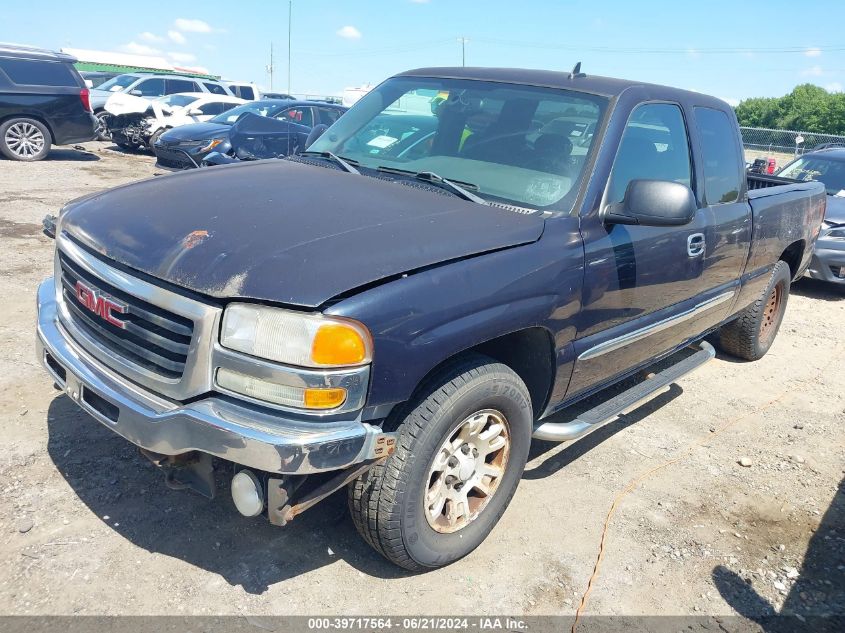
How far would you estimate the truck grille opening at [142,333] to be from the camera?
2363 millimetres

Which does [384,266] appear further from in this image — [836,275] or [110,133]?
[110,133]

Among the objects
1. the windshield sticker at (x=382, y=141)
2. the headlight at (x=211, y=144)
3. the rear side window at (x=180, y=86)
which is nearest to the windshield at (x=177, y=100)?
the rear side window at (x=180, y=86)

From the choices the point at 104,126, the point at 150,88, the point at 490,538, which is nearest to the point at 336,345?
the point at 490,538

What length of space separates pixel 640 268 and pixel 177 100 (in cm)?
1468

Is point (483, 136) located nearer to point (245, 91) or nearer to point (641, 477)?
point (641, 477)

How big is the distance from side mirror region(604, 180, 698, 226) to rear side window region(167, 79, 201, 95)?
16.9 meters

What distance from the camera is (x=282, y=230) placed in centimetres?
257

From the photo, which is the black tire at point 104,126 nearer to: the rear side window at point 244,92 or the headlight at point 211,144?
the rear side window at point 244,92

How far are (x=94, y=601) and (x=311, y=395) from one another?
118 cm

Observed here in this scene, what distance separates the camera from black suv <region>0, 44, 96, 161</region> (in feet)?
40.6

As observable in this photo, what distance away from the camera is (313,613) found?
8.58ft

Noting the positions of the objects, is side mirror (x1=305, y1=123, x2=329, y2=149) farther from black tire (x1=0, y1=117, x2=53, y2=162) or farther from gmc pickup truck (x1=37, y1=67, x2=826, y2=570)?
black tire (x1=0, y1=117, x2=53, y2=162)

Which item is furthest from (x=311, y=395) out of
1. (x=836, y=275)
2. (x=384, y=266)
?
(x=836, y=275)

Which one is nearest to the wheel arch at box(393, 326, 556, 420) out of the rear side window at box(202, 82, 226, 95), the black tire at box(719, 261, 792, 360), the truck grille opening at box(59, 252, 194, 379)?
the truck grille opening at box(59, 252, 194, 379)
